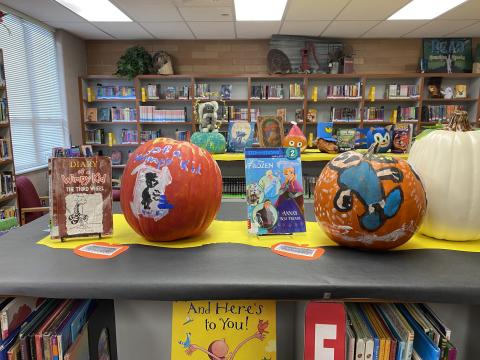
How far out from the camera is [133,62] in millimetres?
5719

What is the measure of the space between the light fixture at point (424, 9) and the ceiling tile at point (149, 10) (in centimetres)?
306

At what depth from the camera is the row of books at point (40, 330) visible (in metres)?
0.69

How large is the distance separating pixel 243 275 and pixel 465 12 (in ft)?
18.5

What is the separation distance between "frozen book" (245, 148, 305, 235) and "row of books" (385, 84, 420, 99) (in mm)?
5813

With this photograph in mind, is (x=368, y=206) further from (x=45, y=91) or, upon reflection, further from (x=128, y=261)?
(x=45, y=91)

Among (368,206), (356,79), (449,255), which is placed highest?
(356,79)

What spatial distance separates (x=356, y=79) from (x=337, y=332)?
20.1 ft

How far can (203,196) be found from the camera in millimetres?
854

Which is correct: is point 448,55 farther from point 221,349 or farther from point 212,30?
point 221,349

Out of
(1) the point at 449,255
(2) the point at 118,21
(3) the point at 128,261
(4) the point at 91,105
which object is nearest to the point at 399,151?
(1) the point at 449,255

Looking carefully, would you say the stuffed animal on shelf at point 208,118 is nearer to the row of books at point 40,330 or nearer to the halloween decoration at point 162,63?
the row of books at point 40,330

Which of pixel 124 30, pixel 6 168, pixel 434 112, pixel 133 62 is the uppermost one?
pixel 124 30

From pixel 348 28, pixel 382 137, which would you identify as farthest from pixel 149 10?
pixel 382 137

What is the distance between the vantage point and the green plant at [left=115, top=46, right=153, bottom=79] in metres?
5.71
